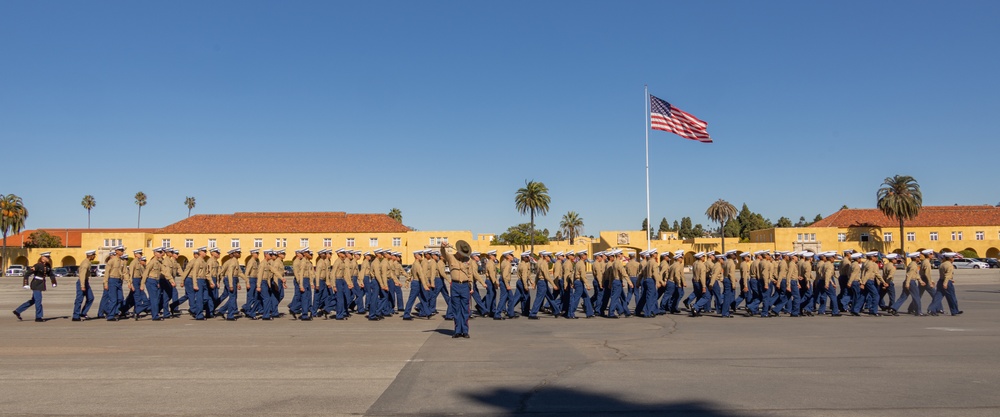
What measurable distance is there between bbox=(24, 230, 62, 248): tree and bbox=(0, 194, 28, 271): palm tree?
1069cm

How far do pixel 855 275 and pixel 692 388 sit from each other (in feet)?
39.5

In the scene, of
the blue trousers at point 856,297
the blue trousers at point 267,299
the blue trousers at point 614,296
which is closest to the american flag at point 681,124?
the blue trousers at point 856,297

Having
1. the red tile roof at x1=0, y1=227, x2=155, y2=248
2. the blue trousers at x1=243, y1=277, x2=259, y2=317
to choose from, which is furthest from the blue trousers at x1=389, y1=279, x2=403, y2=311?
the red tile roof at x1=0, y1=227, x2=155, y2=248

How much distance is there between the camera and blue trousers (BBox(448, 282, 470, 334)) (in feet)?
42.3

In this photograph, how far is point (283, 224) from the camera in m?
75.7

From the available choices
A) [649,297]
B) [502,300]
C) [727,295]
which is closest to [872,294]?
[727,295]

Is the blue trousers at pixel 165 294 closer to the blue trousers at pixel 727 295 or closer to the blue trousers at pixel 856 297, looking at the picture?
the blue trousers at pixel 727 295

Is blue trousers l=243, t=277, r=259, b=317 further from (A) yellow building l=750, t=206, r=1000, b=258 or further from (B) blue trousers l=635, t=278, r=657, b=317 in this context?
(A) yellow building l=750, t=206, r=1000, b=258

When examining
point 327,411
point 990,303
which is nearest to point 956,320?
point 990,303

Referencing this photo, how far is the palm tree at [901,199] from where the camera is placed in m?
72.2

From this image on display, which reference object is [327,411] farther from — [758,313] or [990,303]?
[990,303]

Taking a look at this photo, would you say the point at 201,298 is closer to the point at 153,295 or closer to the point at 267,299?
the point at 153,295

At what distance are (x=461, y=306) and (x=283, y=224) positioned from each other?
217ft

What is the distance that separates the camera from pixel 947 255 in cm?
1795
